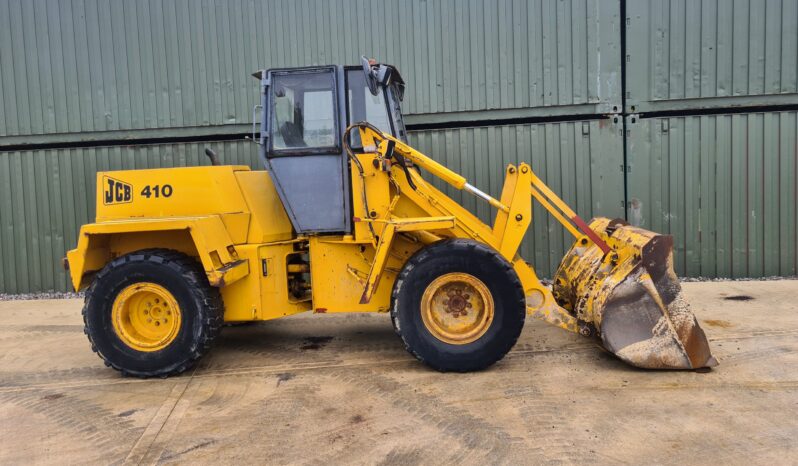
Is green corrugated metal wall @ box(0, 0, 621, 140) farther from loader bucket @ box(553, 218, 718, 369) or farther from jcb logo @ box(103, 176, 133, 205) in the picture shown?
loader bucket @ box(553, 218, 718, 369)

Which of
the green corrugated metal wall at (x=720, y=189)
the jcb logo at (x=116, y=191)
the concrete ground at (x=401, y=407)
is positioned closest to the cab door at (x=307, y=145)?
the jcb logo at (x=116, y=191)

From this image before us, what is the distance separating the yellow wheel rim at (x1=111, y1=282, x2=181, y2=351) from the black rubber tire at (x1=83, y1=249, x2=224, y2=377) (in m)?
0.04

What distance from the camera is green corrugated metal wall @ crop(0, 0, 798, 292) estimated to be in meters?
7.86

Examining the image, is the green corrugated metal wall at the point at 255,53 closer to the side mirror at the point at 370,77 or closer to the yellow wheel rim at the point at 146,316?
the side mirror at the point at 370,77

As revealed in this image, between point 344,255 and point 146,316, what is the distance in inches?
66.1

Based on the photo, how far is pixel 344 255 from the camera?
4.83 m

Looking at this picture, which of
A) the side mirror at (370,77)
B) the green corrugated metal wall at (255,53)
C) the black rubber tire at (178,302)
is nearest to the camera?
the black rubber tire at (178,302)

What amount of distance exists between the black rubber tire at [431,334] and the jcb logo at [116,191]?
241 cm

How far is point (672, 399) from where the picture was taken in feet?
12.2

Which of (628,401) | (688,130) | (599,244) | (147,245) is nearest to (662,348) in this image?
(628,401)

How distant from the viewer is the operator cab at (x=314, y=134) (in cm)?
478

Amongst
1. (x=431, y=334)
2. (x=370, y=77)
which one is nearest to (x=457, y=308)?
(x=431, y=334)

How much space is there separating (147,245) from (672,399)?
166 inches

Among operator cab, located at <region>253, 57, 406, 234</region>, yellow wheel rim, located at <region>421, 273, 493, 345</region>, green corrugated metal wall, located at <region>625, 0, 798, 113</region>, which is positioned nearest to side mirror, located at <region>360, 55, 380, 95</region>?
operator cab, located at <region>253, 57, 406, 234</region>
